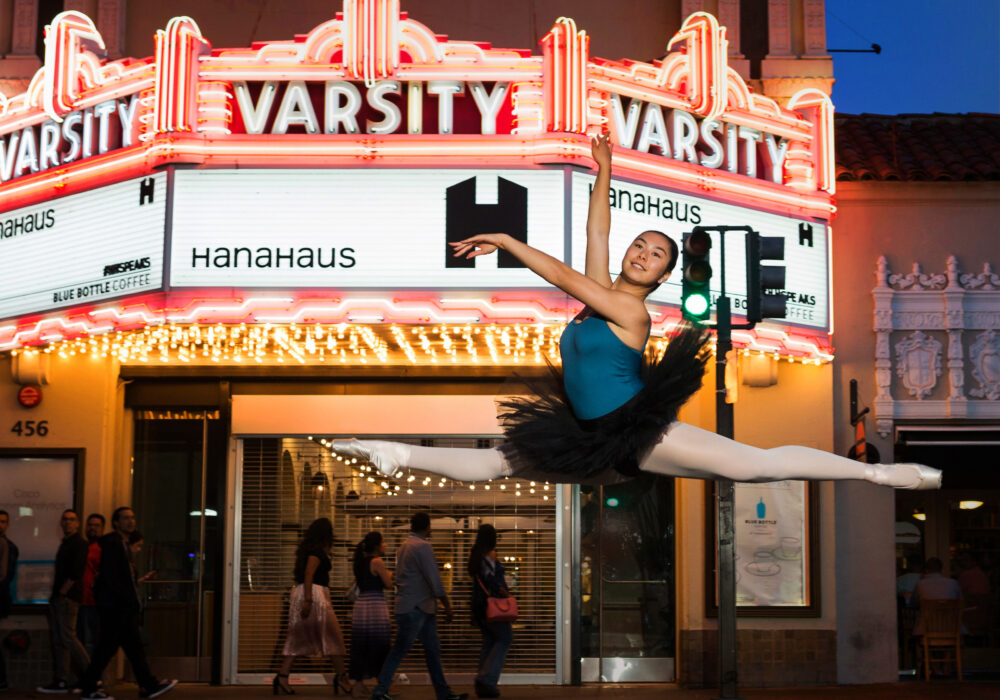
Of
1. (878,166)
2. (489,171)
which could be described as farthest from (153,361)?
(878,166)

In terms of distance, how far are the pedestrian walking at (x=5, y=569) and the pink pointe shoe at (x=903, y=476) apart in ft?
35.4

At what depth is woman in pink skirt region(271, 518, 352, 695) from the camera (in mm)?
12953

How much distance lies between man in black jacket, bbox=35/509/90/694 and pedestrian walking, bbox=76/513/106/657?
0.11 metres

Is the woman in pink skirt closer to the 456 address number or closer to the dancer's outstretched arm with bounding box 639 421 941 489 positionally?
the 456 address number

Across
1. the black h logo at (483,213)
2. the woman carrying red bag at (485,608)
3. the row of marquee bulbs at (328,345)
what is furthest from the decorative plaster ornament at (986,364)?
the black h logo at (483,213)

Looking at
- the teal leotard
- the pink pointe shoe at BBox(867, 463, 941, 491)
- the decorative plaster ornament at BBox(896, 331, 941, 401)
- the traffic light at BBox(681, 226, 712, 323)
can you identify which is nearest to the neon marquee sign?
the traffic light at BBox(681, 226, 712, 323)

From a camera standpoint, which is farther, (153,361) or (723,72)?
(153,361)

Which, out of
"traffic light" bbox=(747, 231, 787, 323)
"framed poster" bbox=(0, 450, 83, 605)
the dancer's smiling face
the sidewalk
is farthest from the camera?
"framed poster" bbox=(0, 450, 83, 605)

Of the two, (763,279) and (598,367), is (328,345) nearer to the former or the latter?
(763,279)

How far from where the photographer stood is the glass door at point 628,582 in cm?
1455

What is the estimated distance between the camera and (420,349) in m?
14.1

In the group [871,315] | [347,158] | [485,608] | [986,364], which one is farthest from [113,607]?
[986,364]

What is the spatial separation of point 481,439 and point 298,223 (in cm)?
430

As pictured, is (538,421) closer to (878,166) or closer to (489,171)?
(489,171)
